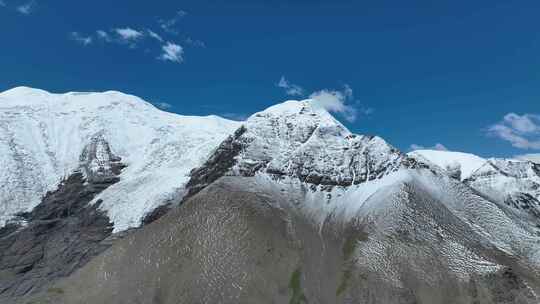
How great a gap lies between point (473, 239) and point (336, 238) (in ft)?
142

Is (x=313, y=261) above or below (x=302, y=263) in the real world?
above

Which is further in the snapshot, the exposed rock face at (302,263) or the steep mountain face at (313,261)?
the steep mountain face at (313,261)

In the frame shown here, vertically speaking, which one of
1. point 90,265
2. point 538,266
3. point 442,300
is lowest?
point 90,265

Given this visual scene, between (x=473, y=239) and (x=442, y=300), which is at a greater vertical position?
(x=473, y=239)

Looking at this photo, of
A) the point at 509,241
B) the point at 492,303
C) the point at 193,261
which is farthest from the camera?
the point at 509,241

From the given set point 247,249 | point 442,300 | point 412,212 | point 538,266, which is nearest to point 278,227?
point 247,249

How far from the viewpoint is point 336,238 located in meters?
194

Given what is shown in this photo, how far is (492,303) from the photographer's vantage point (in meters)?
164

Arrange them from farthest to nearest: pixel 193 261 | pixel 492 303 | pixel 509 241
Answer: pixel 509 241, pixel 193 261, pixel 492 303

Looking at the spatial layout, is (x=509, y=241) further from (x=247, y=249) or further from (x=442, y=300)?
(x=247, y=249)

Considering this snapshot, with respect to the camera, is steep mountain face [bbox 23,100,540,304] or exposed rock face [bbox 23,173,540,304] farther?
steep mountain face [bbox 23,100,540,304]

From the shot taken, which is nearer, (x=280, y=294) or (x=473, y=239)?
(x=280, y=294)

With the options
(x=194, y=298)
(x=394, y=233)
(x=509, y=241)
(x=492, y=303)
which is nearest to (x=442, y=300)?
(x=492, y=303)

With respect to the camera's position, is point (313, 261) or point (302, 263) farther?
point (313, 261)
